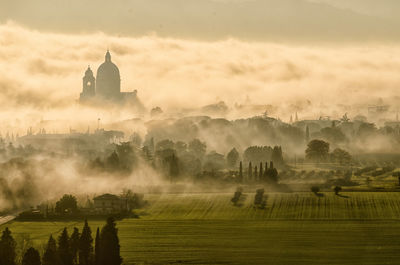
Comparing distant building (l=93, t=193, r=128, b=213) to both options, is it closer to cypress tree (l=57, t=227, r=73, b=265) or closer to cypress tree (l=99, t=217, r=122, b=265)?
cypress tree (l=99, t=217, r=122, b=265)

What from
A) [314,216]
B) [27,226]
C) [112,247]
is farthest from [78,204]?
[112,247]

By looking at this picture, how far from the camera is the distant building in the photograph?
598 ft

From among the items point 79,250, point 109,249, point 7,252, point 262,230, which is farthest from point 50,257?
point 262,230

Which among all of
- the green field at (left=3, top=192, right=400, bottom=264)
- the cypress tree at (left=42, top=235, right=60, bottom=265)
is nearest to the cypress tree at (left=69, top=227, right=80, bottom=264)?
the cypress tree at (left=42, top=235, right=60, bottom=265)

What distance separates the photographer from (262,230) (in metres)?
163

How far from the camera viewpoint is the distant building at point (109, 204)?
182 meters

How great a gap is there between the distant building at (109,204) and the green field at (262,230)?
421cm

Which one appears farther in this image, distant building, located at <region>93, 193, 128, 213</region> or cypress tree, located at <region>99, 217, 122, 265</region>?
distant building, located at <region>93, 193, 128, 213</region>

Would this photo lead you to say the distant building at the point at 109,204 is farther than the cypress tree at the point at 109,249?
Yes

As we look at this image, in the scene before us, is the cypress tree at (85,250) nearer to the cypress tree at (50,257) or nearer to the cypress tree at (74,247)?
the cypress tree at (74,247)

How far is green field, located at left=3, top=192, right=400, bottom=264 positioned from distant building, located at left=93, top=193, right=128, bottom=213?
13.8ft

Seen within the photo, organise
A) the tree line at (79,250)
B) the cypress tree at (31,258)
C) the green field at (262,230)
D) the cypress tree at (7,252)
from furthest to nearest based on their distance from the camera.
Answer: the green field at (262,230) < the tree line at (79,250) < the cypress tree at (7,252) < the cypress tree at (31,258)

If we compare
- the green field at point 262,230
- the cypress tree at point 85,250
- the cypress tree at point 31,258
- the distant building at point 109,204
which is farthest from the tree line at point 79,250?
the distant building at point 109,204

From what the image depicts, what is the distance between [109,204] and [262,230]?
3345 cm
